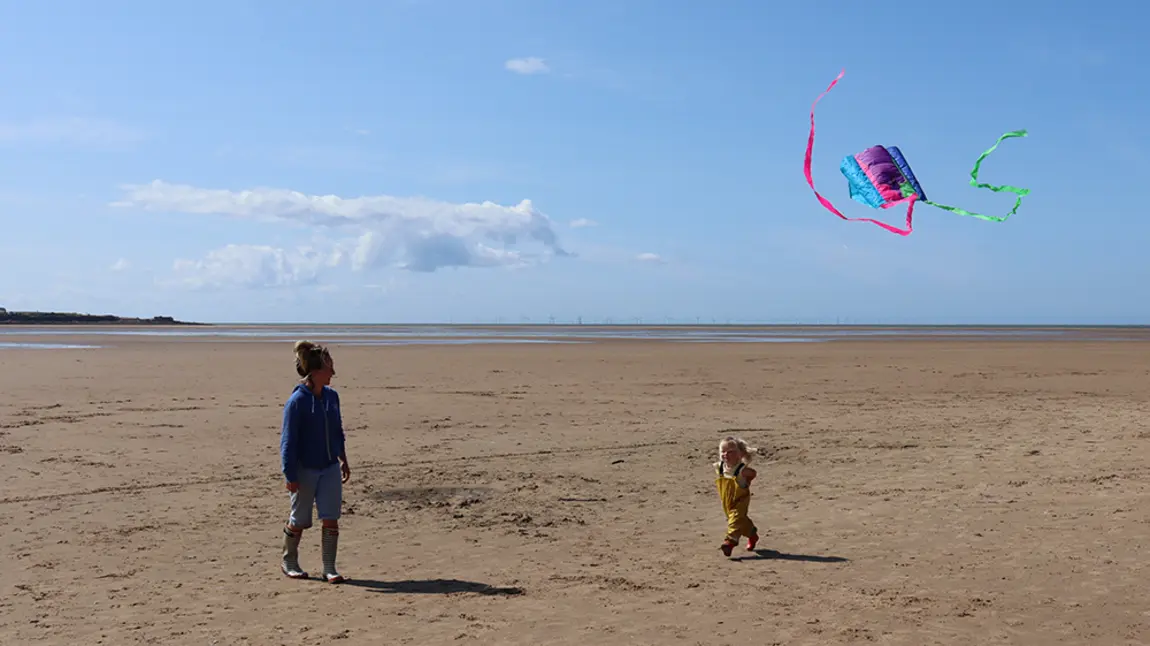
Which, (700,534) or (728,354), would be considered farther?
(728,354)

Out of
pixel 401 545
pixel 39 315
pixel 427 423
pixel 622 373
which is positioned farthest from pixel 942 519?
pixel 39 315

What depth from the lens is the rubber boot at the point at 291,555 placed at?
688 centimetres

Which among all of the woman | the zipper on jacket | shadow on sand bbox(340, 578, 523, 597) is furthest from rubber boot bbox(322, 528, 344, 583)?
the zipper on jacket

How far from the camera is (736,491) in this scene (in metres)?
7.65

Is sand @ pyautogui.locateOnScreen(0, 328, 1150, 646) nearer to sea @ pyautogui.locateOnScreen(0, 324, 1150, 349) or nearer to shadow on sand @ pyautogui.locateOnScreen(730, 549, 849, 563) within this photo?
shadow on sand @ pyautogui.locateOnScreen(730, 549, 849, 563)

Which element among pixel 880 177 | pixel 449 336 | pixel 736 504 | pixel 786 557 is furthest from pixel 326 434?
pixel 449 336

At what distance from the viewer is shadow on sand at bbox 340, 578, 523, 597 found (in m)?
6.55

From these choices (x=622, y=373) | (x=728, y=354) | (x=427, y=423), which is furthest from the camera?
(x=728, y=354)

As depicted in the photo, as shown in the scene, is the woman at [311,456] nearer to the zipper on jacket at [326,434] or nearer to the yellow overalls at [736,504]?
the zipper on jacket at [326,434]

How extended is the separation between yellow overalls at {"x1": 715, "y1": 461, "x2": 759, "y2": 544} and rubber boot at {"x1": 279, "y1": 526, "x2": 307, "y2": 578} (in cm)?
329

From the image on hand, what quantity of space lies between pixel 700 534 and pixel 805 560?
1200mm

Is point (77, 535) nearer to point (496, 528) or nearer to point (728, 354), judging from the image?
point (496, 528)

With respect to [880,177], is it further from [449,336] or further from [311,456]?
[449,336]

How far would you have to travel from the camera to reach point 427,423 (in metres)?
15.5
